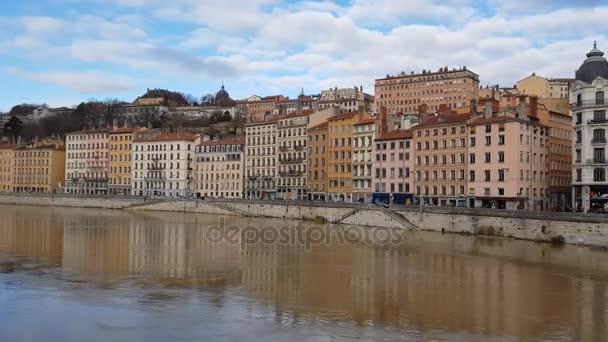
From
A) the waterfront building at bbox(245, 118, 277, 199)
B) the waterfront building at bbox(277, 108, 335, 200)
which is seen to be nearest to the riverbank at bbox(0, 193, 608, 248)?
the waterfront building at bbox(277, 108, 335, 200)

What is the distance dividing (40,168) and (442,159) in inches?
3349

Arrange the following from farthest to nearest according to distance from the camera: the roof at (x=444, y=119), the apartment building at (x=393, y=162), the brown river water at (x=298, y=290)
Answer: the apartment building at (x=393, y=162) < the roof at (x=444, y=119) < the brown river water at (x=298, y=290)

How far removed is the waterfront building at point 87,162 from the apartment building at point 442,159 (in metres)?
65.0

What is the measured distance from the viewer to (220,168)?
103 metres

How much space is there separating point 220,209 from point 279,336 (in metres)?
63.7

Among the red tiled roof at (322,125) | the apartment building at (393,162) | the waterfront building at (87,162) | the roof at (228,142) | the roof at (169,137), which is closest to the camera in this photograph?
the apartment building at (393,162)

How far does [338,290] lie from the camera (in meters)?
29.6

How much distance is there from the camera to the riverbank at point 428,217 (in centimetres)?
4753

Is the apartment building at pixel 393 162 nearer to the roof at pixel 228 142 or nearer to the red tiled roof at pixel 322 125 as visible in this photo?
the red tiled roof at pixel 322 125

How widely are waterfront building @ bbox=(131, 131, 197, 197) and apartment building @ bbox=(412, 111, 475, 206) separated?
45.8 m

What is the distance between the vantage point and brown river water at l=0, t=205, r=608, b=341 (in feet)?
72.0

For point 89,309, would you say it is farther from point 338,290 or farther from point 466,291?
point 466,291

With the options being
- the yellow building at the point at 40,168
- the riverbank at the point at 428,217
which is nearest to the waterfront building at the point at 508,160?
the riverbank at the point at 428,217

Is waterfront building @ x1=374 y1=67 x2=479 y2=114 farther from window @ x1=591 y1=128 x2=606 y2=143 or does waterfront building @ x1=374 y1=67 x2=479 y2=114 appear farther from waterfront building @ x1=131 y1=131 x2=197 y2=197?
window @ x1=591 y1=128 x2=606 y2=143
